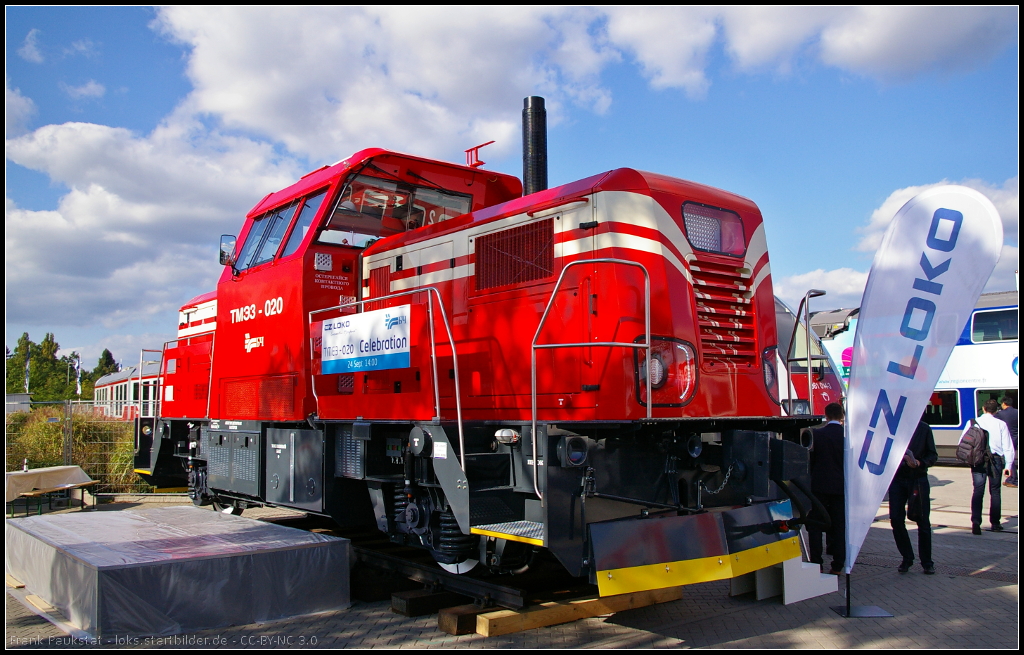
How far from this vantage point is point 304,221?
7.28 meters

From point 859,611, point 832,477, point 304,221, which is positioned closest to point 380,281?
point 304,221

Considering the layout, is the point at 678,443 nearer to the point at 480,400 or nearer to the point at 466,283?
the point at 480,400

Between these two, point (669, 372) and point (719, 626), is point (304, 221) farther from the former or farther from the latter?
point (719, 626)

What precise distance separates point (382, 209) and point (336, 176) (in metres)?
0.59

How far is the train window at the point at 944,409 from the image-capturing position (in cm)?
1805

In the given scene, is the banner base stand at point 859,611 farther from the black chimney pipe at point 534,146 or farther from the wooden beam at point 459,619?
the black chimney pipe at point 534,146

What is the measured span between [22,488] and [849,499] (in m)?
11.9

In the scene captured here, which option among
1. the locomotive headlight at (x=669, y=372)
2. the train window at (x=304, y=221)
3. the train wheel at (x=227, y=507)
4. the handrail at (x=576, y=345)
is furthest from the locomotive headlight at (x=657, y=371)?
the train wheel at (x=227, y=507)

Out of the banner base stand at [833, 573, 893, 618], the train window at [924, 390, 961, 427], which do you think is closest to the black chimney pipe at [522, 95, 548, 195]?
the banner base stand at [833, 573, 893, 618]

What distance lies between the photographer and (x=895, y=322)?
521 cm

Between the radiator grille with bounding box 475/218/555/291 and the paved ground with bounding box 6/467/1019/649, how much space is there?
8.45 feet

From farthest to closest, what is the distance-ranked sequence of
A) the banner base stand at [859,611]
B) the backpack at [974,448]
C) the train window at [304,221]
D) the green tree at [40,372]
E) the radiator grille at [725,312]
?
1. the green tree at [40,372]
2. the backpack at [974,448]
3. the train window at [304,221]
4. the banner base stand at [859,611]
5. the radiator grille at [725,312]

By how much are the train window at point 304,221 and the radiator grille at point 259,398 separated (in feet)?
4.25

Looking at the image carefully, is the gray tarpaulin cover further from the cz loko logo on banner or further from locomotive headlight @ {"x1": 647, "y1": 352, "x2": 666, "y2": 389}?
the cz loko logo on banner
